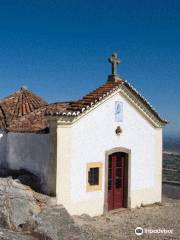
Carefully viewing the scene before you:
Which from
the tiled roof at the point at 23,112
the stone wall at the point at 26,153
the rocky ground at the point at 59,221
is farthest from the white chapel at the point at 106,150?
the tiled roof at the point at 23,112

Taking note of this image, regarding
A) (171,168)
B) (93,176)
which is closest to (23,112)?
(93,176)

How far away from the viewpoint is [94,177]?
13586 mm

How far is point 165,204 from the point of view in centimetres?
1612

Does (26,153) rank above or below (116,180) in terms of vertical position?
above

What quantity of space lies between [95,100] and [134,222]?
430 cm

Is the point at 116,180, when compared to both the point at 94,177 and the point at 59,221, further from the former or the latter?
the point at 59,221

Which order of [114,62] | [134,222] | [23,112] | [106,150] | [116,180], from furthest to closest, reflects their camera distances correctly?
[23,112], [114,62], [116,180], [106,150], [134,222]

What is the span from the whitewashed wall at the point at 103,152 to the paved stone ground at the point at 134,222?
0.52 metres

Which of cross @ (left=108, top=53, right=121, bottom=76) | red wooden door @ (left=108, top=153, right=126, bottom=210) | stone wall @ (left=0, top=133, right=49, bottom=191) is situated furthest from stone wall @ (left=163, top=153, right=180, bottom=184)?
stone wall @ (left=0, top=133, right=49, bottom=191)

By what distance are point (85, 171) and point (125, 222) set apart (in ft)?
7.04

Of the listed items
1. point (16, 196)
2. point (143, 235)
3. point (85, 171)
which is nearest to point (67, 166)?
point (85, 171)

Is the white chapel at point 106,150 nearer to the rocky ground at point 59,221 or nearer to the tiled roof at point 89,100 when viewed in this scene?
the tiled roof at point 89,100

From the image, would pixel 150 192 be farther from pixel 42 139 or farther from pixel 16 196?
pixel 16 196

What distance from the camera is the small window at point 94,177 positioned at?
13309 millimetres
